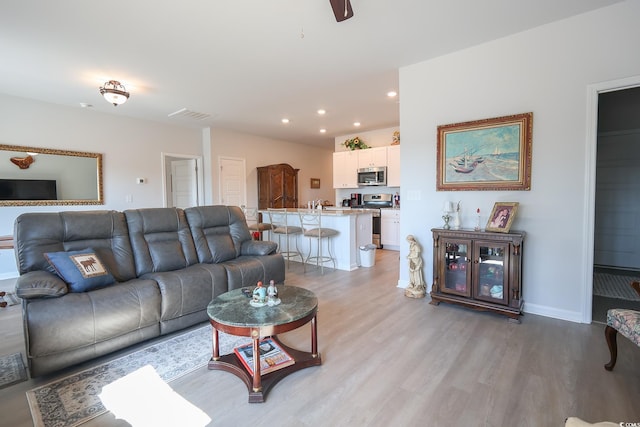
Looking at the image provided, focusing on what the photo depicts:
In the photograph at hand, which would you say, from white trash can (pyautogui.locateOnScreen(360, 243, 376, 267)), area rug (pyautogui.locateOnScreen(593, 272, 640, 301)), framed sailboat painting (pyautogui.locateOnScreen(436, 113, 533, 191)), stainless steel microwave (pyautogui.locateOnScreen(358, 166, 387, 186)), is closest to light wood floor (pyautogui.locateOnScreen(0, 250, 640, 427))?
area rug (pyautogui.locateOnScreen(593, 272, 640, 301))

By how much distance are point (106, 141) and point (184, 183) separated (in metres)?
1.71

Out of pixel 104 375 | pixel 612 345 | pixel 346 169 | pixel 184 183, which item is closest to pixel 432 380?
pixel 612 345

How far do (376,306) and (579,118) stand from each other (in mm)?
2539

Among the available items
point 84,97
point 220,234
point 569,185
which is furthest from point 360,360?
point 84,97

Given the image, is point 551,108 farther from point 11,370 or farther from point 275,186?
point 275,186

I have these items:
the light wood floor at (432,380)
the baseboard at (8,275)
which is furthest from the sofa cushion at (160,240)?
the baseboard at (8,275)

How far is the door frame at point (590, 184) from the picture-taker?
2582 mm

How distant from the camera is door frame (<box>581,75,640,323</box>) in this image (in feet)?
8.47

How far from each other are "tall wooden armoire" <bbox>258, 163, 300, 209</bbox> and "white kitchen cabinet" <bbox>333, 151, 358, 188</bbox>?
122 cm

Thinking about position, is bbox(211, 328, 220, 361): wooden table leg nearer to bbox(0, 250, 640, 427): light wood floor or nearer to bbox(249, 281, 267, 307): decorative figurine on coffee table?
bbox(0, 250, 640, 427): light wood floor

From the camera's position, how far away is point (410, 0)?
7.66 feet

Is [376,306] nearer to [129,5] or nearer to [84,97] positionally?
[129,5]

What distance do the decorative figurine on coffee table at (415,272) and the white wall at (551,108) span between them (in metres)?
0.60

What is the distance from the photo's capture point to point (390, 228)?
6.51 m
